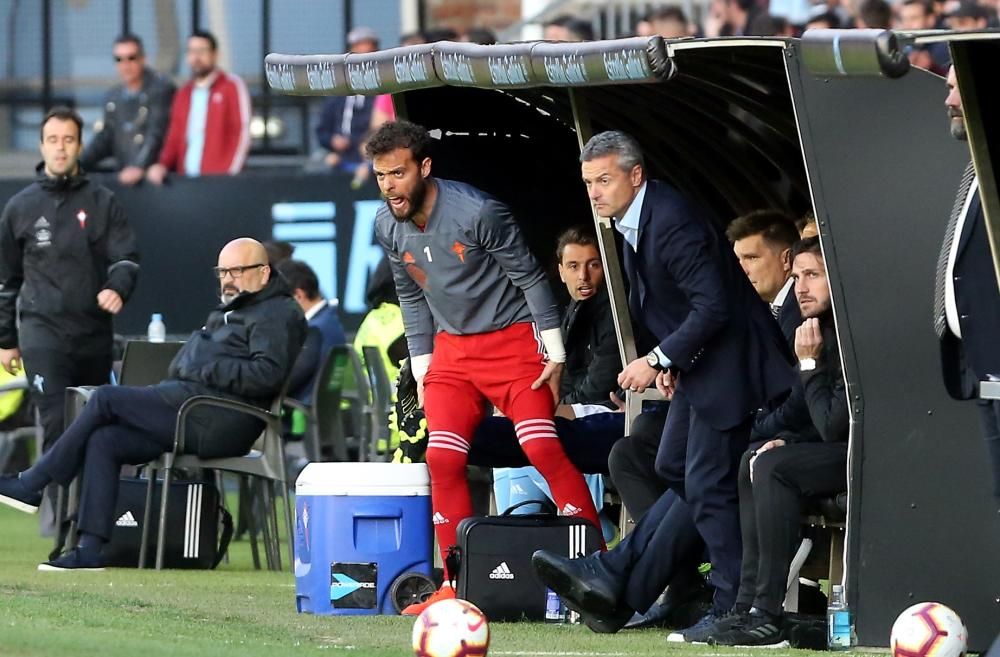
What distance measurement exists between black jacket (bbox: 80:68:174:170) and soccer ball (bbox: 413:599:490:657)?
10084 millimetres

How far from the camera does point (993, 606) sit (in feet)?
24.7

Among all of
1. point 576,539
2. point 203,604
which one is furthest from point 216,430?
point 576,539

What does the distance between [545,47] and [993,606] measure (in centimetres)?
255

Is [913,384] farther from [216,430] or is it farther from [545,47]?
[216,430]

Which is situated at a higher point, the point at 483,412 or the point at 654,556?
the point at 483,412

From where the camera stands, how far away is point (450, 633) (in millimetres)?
6641

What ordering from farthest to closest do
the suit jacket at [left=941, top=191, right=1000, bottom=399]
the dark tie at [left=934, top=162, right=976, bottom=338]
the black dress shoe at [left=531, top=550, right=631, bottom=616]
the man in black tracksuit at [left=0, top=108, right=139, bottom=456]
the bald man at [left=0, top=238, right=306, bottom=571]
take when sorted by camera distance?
the man in black tracksuit at [left=0, top=108, right=139, bottom=456]
the bald man at [left=0, top=238, right=306, bottom=571]
the black dress shoe at [left=531, top=550, right=631, bottom=616]
the dark tie at [left=934, top=162, right=976, bottom=338]
the suit jacket at [left=941, top=191, right=1000, bottom=399]

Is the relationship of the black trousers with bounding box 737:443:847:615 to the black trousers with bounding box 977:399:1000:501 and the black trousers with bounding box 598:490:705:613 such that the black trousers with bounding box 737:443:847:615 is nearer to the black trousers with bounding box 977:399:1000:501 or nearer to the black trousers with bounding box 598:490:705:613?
the black trousers with bounding box 598:490:705:613

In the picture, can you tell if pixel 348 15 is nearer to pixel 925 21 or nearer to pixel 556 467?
pixel 925 21

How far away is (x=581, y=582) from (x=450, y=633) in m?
1.64

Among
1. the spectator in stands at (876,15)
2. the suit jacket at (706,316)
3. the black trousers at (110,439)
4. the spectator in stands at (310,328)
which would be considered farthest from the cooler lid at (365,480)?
the spectator in stands at (310,328)

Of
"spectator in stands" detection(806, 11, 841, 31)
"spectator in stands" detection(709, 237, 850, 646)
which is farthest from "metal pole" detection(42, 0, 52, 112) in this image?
"spectator in stands" detection(709, 237, 850, 646)

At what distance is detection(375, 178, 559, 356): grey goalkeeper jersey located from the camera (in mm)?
9125

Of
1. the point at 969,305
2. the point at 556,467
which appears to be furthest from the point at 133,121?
the point at 969,305
